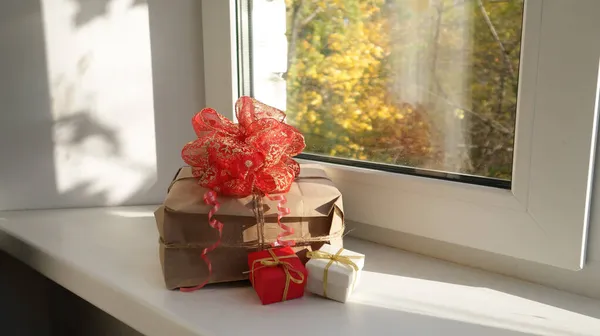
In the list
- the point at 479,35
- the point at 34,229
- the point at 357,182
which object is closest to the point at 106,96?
the point at 34,229

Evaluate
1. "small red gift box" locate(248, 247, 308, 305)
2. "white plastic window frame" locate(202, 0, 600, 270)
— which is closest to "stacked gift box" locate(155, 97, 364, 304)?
"small red gift box" locate(248, 247, 308, 305)

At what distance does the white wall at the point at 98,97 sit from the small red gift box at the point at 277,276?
254mm

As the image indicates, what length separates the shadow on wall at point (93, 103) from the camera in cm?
91

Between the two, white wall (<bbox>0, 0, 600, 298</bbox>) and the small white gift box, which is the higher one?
white wall (<bbox>0, 0, 600, 298</bbox>)

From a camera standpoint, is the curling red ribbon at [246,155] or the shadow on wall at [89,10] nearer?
the curling red ribbon at [246,155]

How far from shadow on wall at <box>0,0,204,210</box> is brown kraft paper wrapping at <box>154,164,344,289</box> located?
1.17ft

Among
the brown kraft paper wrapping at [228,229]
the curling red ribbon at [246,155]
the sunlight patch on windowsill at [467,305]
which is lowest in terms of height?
the sunlight patch on windowsill at [467,305]

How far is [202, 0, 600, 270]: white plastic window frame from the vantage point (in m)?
0.60

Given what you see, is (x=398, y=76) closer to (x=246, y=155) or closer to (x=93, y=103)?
(x=246, y=155)

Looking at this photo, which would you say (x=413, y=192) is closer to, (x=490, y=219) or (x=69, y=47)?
(x=490, y=219)

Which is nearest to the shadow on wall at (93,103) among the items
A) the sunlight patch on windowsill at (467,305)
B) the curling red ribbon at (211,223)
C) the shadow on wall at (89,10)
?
the shadow on wall at (89,10)

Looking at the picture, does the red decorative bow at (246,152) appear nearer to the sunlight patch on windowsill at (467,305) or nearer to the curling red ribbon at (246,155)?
the curling red ribbon at (246,155)

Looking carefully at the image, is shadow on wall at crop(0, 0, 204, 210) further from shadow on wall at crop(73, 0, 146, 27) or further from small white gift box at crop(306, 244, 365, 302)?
small white gift box at crop(306, 244, 365, 302)

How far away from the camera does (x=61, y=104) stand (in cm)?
94
